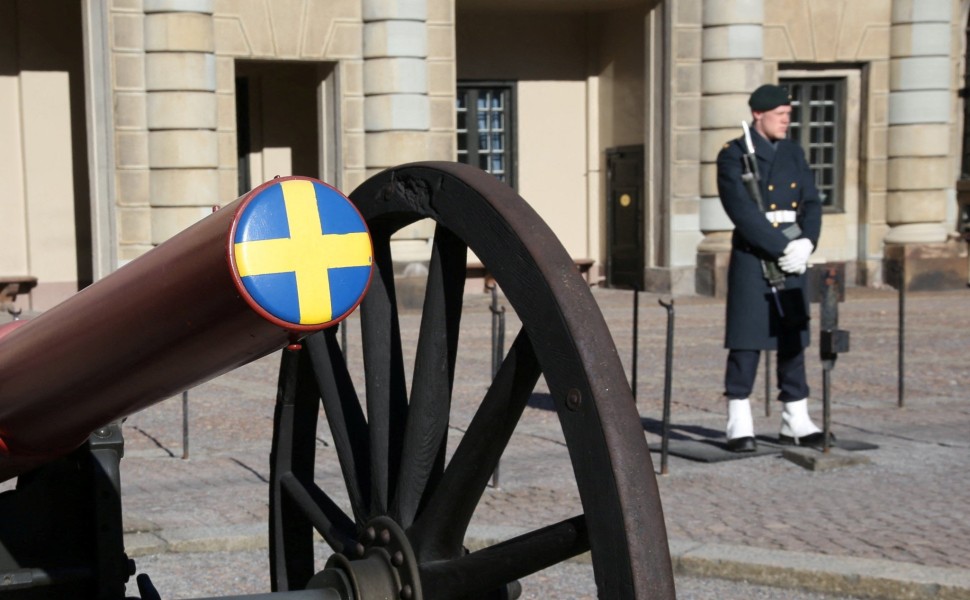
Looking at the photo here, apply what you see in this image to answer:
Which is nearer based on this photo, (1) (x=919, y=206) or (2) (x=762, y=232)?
(2) (x=762, y=232)

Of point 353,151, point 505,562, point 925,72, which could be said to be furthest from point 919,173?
point 505,562

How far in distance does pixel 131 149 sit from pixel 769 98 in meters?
10.2

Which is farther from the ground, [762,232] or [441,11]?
[441,11]

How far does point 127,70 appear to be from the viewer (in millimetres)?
16312

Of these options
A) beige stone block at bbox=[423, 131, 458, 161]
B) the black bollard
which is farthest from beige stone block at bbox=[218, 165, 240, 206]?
the black bollard

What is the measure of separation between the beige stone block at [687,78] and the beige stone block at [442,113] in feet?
9.01

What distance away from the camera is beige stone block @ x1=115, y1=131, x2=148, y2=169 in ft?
54.0

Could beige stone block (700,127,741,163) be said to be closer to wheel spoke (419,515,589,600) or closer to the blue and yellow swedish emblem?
wheel spoke (419,515,589,600)

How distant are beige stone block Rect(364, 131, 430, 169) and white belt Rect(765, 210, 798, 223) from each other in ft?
32.2

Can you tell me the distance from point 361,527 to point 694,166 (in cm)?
1623

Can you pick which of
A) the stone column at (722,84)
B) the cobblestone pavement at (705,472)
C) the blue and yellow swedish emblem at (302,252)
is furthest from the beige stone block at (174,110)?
the blue and yellow swedish emblem at (302,252)

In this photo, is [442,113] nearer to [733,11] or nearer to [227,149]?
[227,149]

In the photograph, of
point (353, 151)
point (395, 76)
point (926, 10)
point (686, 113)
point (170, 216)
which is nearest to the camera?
point (170, 216)

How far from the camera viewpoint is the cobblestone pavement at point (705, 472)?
577cm
